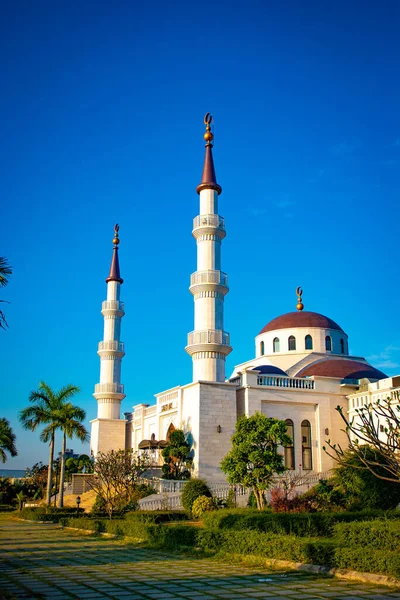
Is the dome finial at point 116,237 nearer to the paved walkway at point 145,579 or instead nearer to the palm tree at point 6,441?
the palm tree at point 6,441

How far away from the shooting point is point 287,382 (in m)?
34.2

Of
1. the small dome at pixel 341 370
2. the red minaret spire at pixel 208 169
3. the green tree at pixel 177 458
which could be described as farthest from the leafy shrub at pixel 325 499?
the red minaret spire at pixel 208 169

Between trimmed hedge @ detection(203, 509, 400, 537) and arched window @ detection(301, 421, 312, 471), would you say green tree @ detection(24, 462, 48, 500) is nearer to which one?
arched window @ detection(301, 421, 312, 471)

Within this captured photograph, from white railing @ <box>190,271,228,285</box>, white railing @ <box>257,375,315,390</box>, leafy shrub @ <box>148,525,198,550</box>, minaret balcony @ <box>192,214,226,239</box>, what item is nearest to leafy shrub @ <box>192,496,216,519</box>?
leafy shrub @ <box>148,525,198,550</box>

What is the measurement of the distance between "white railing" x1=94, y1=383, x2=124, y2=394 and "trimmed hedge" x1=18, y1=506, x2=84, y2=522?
16.3 m

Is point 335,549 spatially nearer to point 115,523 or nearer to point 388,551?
point 388,551

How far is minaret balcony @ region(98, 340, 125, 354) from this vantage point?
45.7 meters

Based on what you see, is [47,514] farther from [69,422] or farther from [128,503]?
[69,422]

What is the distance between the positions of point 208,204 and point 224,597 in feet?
95.3

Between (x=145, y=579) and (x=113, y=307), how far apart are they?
3716cm

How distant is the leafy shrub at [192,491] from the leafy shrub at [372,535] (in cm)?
1509

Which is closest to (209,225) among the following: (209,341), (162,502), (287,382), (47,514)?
(209,341)

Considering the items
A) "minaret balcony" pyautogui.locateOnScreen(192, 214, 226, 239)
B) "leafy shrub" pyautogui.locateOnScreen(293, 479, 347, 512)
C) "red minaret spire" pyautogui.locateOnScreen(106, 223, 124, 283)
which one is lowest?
"leafy shrub" pyautogui.locateOnScreen(293, 479, 347, 512)

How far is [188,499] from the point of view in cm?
2669
